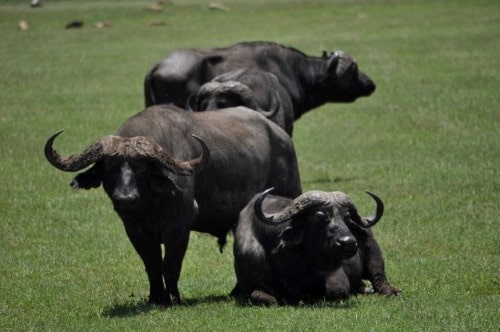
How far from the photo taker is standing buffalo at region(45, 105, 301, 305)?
12.2 m

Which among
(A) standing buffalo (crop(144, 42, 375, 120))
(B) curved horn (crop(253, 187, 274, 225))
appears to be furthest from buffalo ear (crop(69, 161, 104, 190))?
(A) standing buffalo (crop(144, 42, 375, 120))

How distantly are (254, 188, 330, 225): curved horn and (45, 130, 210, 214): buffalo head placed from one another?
727 mm

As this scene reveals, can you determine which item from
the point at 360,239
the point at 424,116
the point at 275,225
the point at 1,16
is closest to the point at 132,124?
the point at 275,225

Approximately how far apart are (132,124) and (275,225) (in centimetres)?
171

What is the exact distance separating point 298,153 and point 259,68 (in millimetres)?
3983

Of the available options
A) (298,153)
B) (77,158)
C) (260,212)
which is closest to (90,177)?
(77,158)

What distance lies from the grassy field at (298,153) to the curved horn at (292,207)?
0.88 metres

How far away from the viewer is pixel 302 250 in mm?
12891

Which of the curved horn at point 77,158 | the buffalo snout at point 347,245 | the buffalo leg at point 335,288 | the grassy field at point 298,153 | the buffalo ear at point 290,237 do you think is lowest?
the grassy field at point 298,153

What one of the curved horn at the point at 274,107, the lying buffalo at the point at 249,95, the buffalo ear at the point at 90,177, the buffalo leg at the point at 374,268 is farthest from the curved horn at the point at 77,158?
the curved horn at the point at 274,107

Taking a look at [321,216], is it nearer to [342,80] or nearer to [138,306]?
[138,306]

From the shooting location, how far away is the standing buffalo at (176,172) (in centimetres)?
1225

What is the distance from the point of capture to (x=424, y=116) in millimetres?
30703

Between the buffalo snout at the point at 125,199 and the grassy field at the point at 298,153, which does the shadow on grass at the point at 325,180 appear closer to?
the grassy field at the point at 298,153
